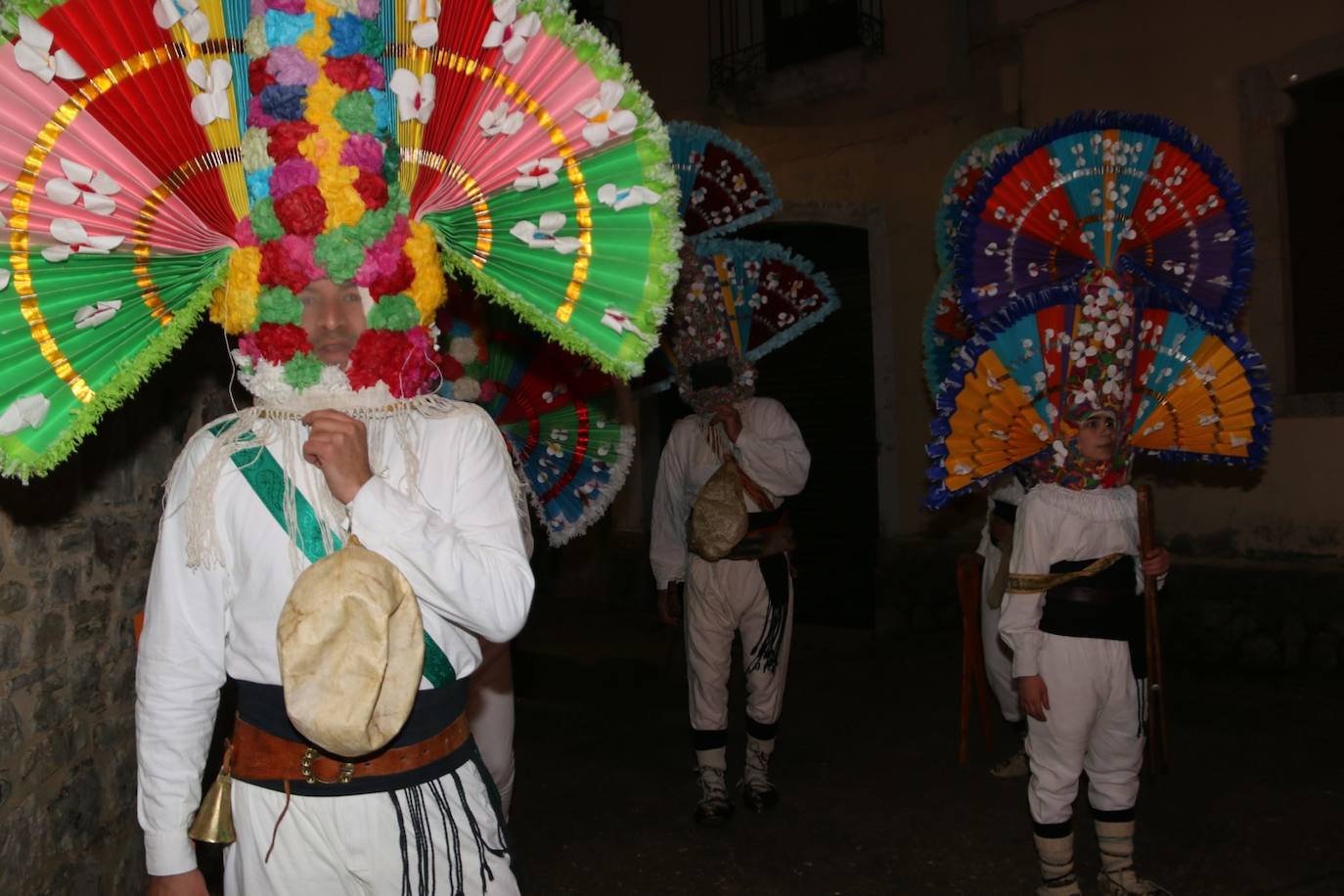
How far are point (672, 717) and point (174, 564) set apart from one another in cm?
513

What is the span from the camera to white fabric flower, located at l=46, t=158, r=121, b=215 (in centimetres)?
190

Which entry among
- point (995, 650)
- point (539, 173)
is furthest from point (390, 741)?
point (995, 650)

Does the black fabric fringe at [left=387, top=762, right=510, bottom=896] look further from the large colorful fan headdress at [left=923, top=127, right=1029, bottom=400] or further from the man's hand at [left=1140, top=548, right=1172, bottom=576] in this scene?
the large colorful fan headdress at [left=923, top=127, right=1029, bottom=400]

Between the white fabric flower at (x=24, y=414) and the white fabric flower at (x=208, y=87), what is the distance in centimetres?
60

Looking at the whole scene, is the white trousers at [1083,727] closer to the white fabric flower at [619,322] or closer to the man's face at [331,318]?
the white fabric flower at [619,322]

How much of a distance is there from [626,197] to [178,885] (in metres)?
1.58

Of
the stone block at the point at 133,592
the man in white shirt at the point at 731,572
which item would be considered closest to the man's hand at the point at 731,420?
the man in white shirt at the point at 731,572

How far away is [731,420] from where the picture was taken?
5066mm

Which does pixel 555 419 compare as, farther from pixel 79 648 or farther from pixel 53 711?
pixel 53 711

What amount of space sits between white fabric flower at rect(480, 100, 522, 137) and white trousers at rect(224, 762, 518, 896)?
132cm

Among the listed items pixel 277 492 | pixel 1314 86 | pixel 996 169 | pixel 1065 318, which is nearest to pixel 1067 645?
pixel 1065 318

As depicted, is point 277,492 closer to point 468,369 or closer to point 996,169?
point 468,369

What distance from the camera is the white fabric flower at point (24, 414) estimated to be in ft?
6.19

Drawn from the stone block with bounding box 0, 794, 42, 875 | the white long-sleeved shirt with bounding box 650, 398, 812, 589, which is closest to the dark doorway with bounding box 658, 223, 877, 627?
the white long-sleeved shirt with bounding box 650, 398, 812, 589
